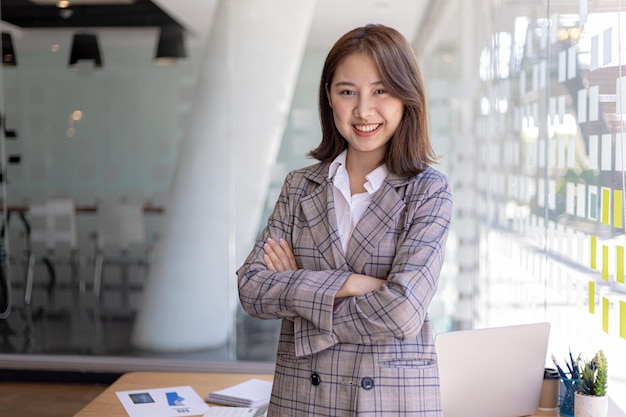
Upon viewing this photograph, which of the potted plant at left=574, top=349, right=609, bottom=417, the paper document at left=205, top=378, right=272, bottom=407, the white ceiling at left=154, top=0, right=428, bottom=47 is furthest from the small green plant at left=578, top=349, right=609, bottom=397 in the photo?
the white ceiling at left=154, top=0, right=428, bottom=47

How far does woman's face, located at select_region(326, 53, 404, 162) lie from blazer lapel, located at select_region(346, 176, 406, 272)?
138mm

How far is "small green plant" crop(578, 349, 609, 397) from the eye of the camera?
82.5 inches

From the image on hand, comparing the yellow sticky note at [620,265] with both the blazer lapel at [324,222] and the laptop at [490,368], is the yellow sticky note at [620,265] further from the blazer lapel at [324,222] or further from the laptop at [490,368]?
the blazer lapel at [324,222]

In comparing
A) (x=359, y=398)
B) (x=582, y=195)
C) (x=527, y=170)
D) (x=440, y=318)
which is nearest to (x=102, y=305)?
(x=440, y=318)

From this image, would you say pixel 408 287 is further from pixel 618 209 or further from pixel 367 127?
pixel 618 209

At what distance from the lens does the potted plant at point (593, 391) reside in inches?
82.0

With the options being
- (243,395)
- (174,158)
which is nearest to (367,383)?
(243,395)

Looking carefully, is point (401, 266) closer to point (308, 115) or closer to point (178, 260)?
point (308, 115)

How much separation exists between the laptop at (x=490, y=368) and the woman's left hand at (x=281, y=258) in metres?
0.49

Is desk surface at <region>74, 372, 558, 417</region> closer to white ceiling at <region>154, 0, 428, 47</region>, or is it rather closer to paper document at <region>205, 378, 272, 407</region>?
paper document at <region>205, 378, 272, 407</region>

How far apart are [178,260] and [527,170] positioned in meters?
2.64

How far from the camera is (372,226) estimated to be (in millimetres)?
1825

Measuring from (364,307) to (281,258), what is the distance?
0.97 feet

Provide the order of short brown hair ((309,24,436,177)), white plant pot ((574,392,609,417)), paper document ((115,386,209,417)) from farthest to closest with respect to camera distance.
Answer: paper document ((115,386,209,417)), white plant pot ((574,392,609,417)), short brown hair ((309,24,436,177))
